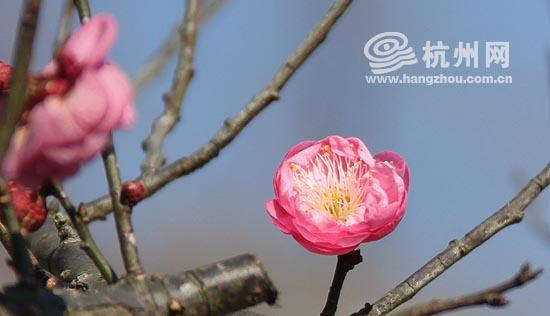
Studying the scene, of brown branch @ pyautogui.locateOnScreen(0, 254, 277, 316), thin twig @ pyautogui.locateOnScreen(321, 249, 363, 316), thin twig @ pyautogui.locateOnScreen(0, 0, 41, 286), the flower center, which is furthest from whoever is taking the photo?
the flower center

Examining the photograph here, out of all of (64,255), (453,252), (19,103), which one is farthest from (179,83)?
(64,255)

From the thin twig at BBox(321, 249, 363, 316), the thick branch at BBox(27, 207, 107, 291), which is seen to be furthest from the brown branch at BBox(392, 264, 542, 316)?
the thick branch at BBox(27, 207, 107, 291)

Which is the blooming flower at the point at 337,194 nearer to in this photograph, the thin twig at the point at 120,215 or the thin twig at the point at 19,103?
the thin twig at the point at 120,215

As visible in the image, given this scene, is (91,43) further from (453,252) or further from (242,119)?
(453,252)

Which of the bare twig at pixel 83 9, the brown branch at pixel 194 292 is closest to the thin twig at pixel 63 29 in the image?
the bare twig at pixel 83 9

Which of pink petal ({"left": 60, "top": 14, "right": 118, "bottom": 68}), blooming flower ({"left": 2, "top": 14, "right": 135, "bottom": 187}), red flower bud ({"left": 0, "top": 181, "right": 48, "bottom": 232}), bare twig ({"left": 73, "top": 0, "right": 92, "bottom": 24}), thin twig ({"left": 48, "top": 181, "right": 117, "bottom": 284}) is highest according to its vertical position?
bare twig ({"left": 73, "top": 0, "right": 92, "bottom": 24})

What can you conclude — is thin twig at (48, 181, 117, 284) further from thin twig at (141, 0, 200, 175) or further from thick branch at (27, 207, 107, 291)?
thick branch at (27, 207, 107, 291)
